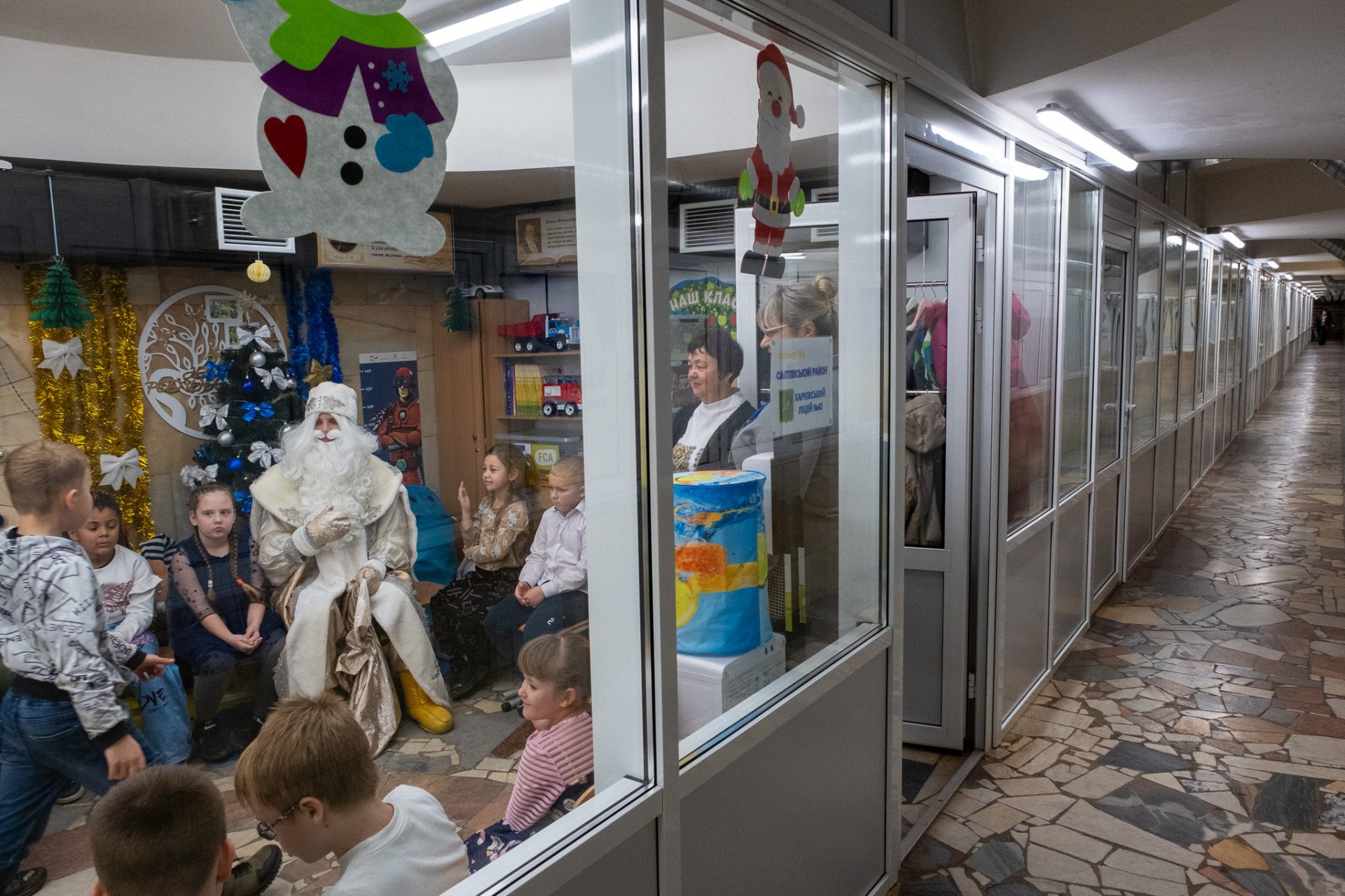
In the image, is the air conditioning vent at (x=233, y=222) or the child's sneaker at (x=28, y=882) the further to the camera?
the air conditioning vent at (x=233, y=222)

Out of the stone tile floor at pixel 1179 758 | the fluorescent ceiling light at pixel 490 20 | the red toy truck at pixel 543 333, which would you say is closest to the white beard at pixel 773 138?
the fluorescent ceiling light at pixel 490 20

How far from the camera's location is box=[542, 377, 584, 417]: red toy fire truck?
1565 millimetres

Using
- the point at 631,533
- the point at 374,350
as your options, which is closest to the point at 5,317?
the point at 374,350

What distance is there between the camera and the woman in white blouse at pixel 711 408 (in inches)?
75.7

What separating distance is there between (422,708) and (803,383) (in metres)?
1.38

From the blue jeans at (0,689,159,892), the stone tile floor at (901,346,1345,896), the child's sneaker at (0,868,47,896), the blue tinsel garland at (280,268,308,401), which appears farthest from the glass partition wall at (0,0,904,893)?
the stone tile floor at (901,346,1345,896)

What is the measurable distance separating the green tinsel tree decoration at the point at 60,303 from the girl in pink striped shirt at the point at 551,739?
0.84m

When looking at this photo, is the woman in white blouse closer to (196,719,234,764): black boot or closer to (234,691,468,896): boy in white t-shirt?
(234,691,468,896): boy in white t-shirt

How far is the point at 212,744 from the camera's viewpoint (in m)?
1.05

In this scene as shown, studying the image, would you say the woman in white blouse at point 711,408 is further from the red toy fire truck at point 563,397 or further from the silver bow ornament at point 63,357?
the silver bow ornament at point 63,357

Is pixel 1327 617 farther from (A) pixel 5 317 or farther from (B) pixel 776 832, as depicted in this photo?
(A) pixel 5 317

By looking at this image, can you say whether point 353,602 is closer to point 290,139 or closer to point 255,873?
point 255,873

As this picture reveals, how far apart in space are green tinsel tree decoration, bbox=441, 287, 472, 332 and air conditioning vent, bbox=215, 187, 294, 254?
306 mm

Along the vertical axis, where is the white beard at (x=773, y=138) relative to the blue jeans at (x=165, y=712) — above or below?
above
